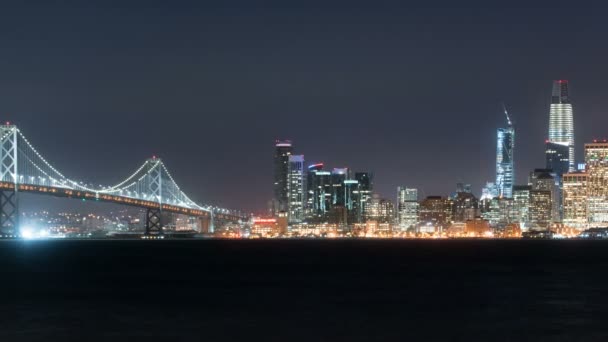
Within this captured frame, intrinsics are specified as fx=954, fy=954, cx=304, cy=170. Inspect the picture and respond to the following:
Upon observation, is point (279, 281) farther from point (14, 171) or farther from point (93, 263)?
point (14, 171)

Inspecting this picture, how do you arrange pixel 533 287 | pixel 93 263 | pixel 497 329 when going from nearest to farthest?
pixel 497 329 → pixel 533 287 → pixel 93 263

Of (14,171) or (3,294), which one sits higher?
(14,171)

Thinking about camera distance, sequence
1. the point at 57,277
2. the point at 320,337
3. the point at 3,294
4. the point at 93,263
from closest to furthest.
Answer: the point at 320,337 < the point at 3,294 < the point at 57,277 < the point at 93,263

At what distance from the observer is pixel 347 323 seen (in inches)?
1283

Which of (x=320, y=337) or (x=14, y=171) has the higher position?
(x=14, y=171)

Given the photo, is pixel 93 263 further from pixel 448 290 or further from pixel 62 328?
pixel 62 328

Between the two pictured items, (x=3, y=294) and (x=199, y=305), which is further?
(x=3, y=294)

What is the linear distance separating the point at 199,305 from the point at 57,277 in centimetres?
2106

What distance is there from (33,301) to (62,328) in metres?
10.1

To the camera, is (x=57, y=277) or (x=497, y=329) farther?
(x=57, y=277)

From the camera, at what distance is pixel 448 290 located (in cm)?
4731

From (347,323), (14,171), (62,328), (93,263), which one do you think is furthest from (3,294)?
(14,171)

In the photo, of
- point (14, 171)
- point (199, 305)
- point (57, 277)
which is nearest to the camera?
point (199, 305)

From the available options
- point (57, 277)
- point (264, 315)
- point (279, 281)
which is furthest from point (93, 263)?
point (264, 315)
